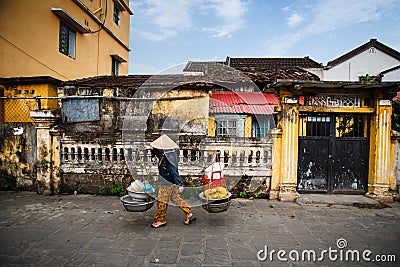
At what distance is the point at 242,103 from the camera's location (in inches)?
436

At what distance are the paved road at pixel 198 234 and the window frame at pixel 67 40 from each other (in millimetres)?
7995

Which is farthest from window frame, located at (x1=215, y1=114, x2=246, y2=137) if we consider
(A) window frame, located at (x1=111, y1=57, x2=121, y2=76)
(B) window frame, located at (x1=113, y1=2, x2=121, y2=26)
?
(B) window frame, located at (x1=113, y1=2, x2=121, y2=26)

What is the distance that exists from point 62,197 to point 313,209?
240 inches

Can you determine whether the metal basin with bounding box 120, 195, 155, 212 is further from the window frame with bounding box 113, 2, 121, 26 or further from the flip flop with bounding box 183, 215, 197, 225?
the window frame with bounding box 113, 2, 121, 26

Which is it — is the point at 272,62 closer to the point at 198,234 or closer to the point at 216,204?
the point at 216,204

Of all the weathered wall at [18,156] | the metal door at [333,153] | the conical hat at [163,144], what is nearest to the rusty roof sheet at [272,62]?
the metal door at [333,153]

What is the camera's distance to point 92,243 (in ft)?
13.2

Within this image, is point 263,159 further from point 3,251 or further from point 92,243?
point 3,251

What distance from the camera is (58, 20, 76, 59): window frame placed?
11.6 meters

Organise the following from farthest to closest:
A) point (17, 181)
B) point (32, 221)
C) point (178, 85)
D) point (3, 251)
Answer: point (178, 85)
point (17, 181)
point (32, 221)
point (3, 251)

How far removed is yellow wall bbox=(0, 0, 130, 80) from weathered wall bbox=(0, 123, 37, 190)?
3708 millimetres

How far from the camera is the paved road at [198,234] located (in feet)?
11.8

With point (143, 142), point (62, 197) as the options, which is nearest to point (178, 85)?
point (143, 142)

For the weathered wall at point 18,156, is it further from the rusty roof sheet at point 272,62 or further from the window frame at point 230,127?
the rusty roof sheet at point 272,62
